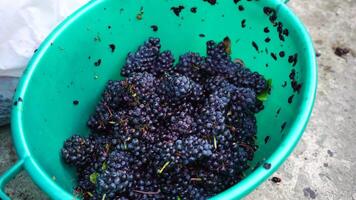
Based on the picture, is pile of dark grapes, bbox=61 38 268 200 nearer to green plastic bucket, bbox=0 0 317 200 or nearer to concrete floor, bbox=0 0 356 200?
green plastic bucket, bbox=0 0 317 200

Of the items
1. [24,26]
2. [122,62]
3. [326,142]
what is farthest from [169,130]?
[326,142]

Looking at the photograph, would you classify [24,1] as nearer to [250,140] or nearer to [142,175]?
[142,175]

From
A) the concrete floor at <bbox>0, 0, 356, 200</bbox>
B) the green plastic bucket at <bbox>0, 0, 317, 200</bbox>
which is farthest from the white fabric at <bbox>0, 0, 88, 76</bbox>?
the concrete floor at <bbox>0, 0, 356, 200</bbox>

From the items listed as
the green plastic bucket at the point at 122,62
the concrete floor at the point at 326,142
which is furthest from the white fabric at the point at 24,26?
the concrete floor at the point at 326,142

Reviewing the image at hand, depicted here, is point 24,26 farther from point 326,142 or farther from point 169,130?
point 326,142

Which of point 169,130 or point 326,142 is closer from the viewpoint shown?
point 169,130
